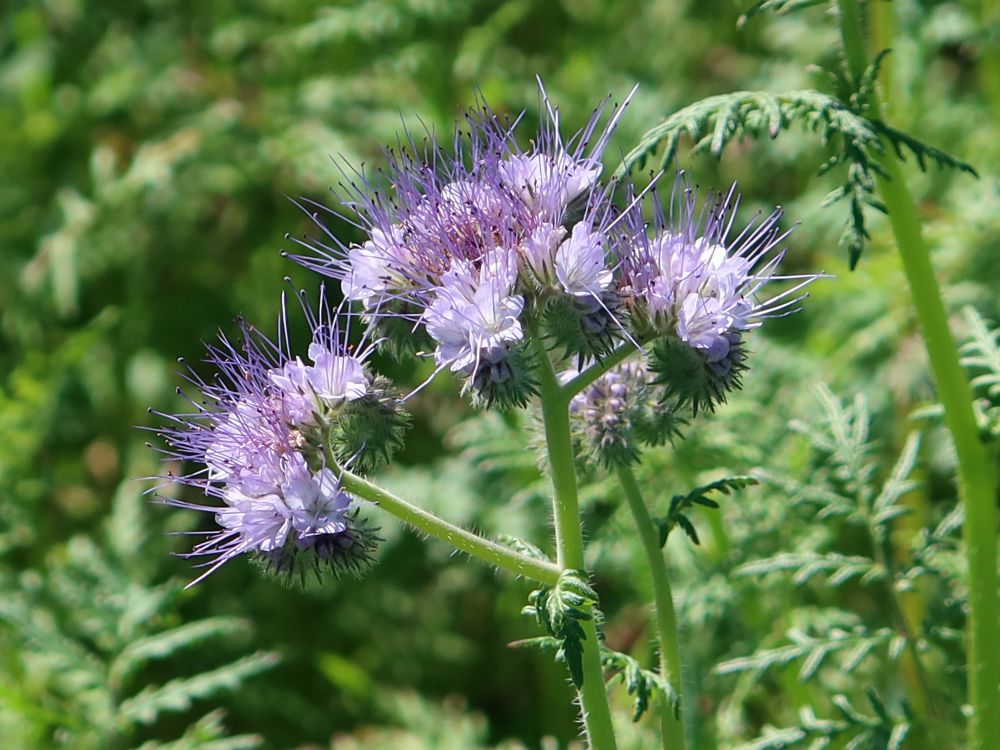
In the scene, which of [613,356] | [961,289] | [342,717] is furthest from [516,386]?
[342,717]

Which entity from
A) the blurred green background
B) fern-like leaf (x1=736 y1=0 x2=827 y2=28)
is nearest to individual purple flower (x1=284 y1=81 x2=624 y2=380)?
fern-like leaf (x1=736 y1=0 x2=827 y2=28)

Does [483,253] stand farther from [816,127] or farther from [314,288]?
[314,288]

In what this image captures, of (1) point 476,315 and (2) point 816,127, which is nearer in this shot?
(1) point 476,315

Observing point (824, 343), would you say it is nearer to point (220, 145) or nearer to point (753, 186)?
point (753, 186)

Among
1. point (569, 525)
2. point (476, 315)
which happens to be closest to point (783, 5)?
point (476, 315)

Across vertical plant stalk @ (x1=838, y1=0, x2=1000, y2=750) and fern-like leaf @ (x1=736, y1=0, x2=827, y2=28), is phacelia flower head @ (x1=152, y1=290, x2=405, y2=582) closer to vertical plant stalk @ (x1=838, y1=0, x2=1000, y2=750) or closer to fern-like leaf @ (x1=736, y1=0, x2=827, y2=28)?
fern-like leaf @ (x1=736, y1=0, x2=827, y2=28)

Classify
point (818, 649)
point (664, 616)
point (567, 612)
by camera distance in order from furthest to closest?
point (818, 649)
point (664, 616)
point (567, 612)

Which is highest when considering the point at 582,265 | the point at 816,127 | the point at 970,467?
the point at 816,127
